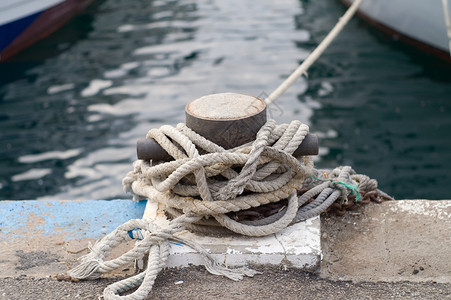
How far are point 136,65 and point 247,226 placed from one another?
20.6ft

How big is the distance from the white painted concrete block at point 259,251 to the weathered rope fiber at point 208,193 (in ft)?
0.14

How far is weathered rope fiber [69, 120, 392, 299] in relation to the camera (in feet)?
6.23

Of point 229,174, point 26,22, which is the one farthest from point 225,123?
point 26,22

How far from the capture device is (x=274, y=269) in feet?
6.36

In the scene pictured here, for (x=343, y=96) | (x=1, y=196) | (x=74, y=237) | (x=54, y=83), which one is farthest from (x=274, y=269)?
(x=54, y=83)

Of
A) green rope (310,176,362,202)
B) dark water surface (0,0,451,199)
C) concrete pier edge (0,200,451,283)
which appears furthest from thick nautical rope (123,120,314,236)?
dark water surface (0,0,451,199)

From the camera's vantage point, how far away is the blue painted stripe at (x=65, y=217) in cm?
230

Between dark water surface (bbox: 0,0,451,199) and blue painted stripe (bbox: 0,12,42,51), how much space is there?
12.6 inches

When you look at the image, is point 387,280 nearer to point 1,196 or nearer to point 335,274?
point 335,274

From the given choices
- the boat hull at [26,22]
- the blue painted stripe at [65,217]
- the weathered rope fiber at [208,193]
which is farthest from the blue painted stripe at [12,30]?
the weathered rope fiber at [208,193]

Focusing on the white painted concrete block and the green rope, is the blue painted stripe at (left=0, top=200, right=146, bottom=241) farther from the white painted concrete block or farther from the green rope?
the green rope

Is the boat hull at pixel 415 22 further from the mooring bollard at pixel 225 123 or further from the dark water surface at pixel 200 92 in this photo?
the mooring bollard at pixel 225 123

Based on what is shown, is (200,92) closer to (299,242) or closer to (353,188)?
(353,188)

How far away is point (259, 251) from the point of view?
76.5 inches
